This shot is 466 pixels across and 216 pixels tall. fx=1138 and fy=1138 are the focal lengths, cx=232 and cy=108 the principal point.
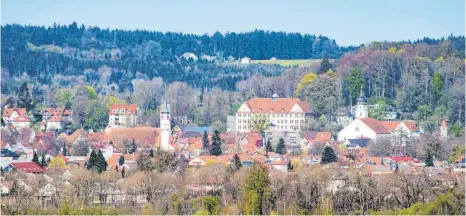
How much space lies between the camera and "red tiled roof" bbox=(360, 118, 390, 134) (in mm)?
51972

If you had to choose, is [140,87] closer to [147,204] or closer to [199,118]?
[199,118]

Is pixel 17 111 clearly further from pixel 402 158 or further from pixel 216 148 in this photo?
pixel 402 158

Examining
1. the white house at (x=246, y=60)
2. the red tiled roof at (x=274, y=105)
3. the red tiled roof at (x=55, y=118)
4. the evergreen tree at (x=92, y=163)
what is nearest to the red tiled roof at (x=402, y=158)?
the evergreen tree at (x=92, y=163)

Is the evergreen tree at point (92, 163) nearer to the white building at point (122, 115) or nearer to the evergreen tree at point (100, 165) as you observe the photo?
the evergreen tree at point (100, 165)

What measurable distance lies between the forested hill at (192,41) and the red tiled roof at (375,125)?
4598cm

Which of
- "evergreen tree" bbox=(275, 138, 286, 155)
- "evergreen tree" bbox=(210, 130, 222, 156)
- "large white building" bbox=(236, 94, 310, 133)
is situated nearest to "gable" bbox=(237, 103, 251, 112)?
"large white building" bbox=(236, 94, 310, 133)

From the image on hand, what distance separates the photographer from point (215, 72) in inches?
3465

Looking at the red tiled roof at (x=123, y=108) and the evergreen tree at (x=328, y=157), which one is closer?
the evergreen tree at (x=328, y=157)

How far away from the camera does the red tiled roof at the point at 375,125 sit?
52.0 metres

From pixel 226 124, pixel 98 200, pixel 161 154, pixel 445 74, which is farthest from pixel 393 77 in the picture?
pixel 98 200

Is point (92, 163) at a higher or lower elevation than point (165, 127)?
lower

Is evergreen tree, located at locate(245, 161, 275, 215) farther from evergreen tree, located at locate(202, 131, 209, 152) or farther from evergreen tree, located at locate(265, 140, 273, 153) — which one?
evergreen tree, located at locate(202, 131, 209, 152)

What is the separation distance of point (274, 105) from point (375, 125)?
8.61 meters

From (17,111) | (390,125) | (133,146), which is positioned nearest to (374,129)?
(390,125)
